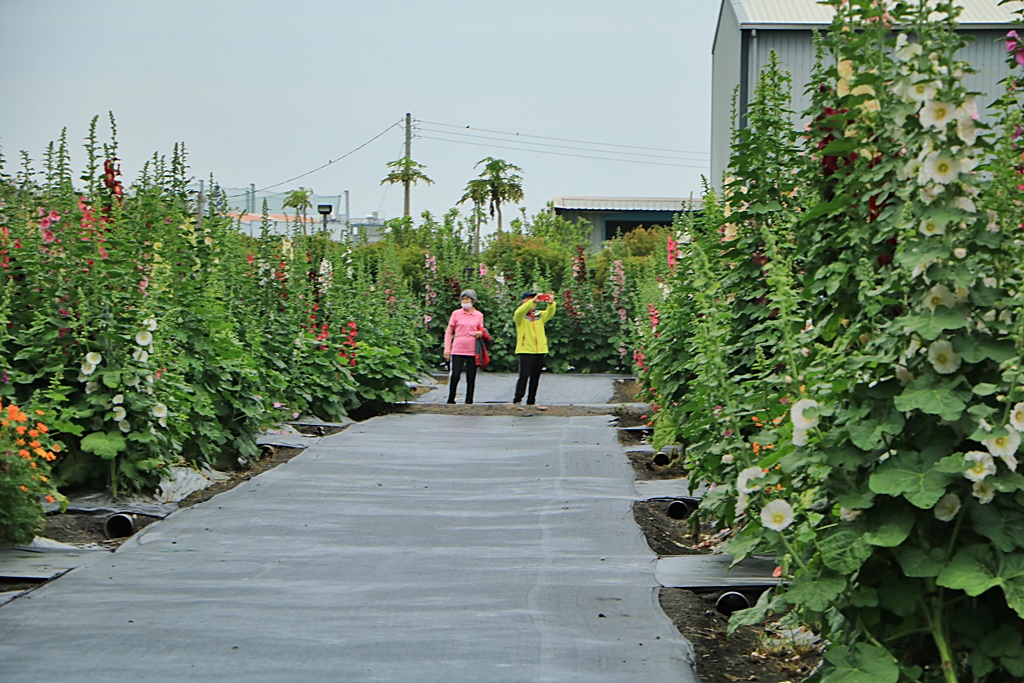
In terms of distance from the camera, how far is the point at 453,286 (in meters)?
22.1

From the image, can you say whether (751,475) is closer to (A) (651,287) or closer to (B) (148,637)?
(B) (148,637)

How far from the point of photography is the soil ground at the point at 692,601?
3791 mm

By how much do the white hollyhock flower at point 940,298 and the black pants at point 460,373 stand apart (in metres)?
11.5

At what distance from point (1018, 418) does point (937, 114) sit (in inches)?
31.8

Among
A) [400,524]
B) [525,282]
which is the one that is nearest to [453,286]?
[525,282]

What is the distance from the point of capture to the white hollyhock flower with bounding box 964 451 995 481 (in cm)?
274

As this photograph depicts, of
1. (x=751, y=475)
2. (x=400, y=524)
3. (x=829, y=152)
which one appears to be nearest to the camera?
(x=751, y=475)

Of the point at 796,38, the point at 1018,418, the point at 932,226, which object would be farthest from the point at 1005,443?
the point at 796,38

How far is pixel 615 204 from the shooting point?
40.6 meters

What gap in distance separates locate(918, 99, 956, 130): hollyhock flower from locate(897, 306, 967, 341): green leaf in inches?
19.1

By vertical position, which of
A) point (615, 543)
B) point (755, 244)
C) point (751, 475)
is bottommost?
point (615, 543)

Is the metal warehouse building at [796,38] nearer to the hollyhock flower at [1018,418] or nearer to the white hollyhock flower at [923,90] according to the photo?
the white hollyhock flower at [923,90]

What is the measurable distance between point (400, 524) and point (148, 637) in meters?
2.30

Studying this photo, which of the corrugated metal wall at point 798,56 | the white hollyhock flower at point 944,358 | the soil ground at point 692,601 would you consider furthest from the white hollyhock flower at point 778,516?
the corrugated metal wall at point 798,56
